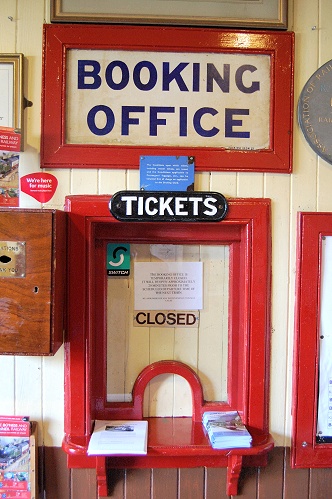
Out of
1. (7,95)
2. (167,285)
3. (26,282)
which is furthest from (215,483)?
(7,95)

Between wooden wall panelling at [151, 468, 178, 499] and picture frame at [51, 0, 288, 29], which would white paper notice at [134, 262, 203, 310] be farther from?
picture frame at [51, 0, 288, 29]

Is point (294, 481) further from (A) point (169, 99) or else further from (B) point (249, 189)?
(A) point (169, 99)

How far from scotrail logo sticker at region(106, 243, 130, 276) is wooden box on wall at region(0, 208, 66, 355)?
1.05 feet

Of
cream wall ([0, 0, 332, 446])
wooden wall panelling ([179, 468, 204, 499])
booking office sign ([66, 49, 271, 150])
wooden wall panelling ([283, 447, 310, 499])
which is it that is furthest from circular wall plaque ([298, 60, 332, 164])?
wooden wall panelling ([179, 468, 204, 499])

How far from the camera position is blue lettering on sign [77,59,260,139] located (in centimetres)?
160

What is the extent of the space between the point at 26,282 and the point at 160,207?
55cm

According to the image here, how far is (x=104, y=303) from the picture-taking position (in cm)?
168

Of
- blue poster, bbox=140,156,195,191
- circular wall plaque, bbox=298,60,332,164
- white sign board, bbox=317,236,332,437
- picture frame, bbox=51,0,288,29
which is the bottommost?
white sign board, bbox=317,236,332,437

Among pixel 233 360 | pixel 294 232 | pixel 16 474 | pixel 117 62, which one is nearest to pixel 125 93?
pixel 117 62

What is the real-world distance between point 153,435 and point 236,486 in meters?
0.39

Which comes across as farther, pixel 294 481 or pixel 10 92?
pixel 294 481

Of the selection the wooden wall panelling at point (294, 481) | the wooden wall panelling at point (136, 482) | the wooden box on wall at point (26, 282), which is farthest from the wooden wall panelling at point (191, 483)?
the wooden box on wall at point (26, 282)

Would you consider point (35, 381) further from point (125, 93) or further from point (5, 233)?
point (125, 93)

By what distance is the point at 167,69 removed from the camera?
1609 millimetres
